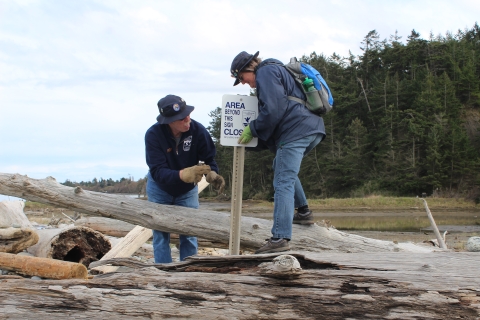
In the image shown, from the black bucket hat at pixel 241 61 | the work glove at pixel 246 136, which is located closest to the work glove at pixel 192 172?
the work glove at pixel 246 136

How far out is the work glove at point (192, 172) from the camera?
17.6 feet

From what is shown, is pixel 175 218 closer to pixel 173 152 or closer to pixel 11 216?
pixel 173 152

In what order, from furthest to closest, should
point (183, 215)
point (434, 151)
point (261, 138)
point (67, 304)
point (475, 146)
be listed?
point (475, 146)
point (434, 151)
point (183, 215)
point (261, 138)
point (67, 304)

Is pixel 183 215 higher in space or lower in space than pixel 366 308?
higher

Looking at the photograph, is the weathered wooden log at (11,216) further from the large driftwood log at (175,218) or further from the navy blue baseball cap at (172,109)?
the navy blue baseball cap at (172,109)

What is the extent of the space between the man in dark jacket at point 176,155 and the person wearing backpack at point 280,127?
1.85 ft

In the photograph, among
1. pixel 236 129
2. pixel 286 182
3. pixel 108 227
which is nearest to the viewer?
pixel 286 182

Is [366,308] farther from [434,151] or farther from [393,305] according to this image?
[434,151]

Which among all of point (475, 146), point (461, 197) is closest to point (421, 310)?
point (461, 197)

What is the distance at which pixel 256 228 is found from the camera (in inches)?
245

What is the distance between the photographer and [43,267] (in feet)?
16.5

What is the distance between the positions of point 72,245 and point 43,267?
2.67 metres

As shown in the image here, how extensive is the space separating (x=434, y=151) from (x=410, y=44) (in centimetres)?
1804

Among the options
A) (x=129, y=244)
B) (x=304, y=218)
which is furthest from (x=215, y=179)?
(x=129, y=244)
